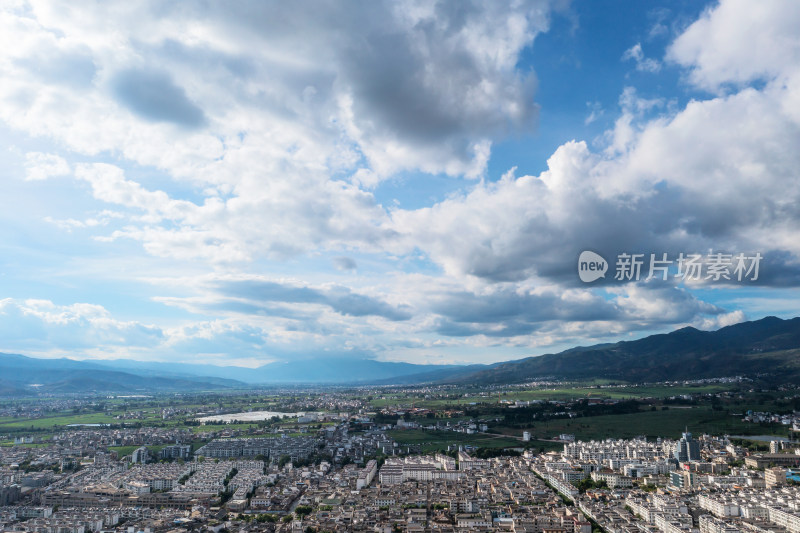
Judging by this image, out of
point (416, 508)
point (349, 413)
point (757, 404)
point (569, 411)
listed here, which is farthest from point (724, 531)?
point (349, 413)

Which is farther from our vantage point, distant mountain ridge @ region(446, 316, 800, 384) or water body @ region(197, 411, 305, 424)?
distant mountain ridge @ region(446, 316, 800, 384)

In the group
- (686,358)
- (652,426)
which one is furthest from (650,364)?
(652,426)

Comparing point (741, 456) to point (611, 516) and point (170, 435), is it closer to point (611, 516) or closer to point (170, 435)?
point (611, 516)

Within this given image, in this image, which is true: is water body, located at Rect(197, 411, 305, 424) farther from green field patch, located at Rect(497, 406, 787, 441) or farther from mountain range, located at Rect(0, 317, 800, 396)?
mountain range, located at Rect(0, 317, 800, 396)

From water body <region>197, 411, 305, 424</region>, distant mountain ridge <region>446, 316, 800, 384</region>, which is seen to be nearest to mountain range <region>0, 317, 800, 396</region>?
distant mountain ridge <region>446, 316, 800, 384</region>

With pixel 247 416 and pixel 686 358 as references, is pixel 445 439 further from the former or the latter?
pixel 686 358

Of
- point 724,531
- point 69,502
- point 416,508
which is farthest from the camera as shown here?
point 69,502

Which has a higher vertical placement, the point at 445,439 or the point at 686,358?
the point at 686,358

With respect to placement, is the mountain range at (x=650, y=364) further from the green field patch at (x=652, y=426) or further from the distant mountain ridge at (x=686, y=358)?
the green field patch at (x=652, y=426)
